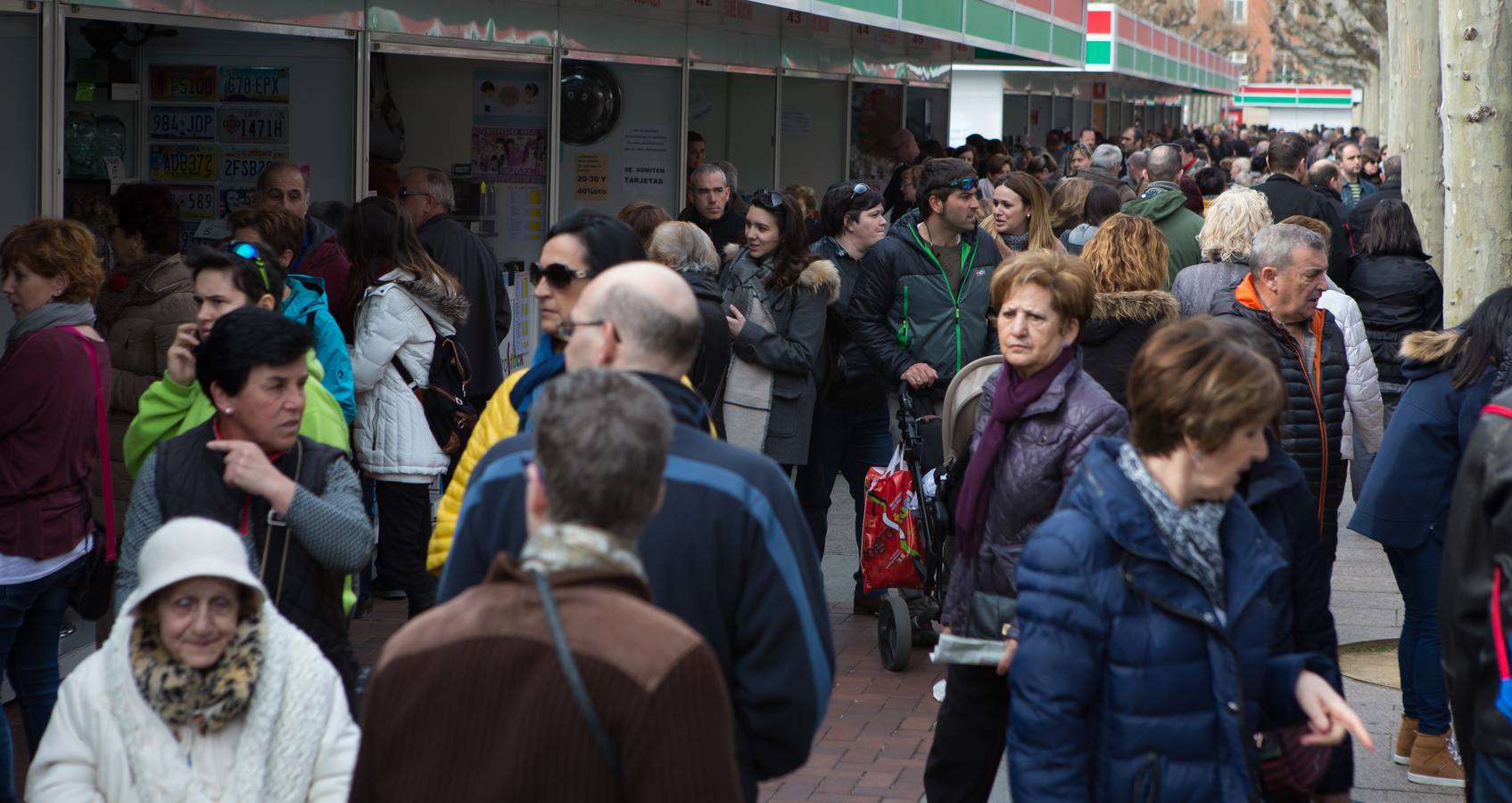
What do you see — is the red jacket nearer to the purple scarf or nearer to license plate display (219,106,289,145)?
the purple scarf

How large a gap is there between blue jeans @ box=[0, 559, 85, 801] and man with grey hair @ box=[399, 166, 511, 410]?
2939mm

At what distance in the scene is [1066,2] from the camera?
21016 mm

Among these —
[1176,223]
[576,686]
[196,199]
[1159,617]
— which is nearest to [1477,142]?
[1176,223]

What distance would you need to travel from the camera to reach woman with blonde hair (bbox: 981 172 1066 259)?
8.62m

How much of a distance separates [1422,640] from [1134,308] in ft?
4.72

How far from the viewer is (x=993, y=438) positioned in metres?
4.52

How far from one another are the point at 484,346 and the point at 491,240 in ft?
9.27

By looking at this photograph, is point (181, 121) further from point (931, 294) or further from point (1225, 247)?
point (1225, 247)

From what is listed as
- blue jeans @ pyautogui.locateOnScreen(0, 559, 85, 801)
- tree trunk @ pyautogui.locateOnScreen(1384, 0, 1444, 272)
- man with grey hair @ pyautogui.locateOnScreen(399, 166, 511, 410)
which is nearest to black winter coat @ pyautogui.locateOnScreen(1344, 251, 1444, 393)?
tree trunk @ pyautogui.locateOnScreen(1384, 0, 1444, 272)

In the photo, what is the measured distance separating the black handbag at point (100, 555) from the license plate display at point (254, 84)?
3698 millimetres

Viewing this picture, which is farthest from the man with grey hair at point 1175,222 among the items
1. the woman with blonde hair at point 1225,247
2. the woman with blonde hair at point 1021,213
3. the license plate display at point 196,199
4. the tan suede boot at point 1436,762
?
the license plate display at point 196,199

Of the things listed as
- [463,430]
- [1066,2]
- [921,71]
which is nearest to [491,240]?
[463,430]

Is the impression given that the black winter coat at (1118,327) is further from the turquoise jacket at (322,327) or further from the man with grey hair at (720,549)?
the man with grey hair at (720,549)

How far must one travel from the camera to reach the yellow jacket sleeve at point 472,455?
3.84 meters
